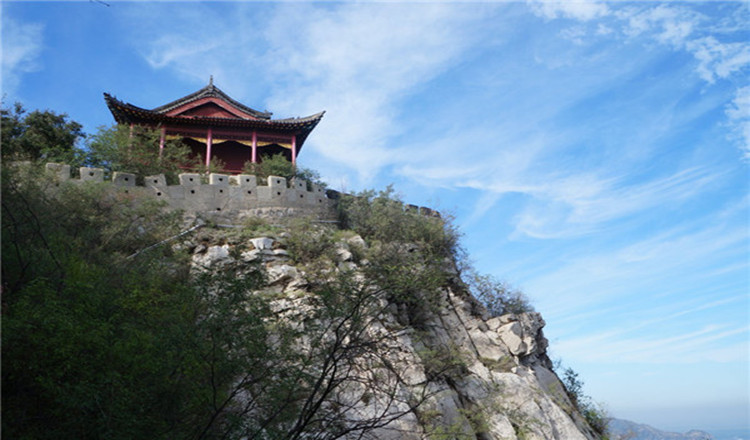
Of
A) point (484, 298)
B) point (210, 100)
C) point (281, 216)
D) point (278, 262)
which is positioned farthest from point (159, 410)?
point (210, 100)

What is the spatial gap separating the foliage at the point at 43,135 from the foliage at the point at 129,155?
646 millimetres

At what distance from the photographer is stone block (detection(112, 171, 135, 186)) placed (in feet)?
49.4

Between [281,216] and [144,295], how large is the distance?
932 centimetres

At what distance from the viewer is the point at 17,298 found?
6.61m

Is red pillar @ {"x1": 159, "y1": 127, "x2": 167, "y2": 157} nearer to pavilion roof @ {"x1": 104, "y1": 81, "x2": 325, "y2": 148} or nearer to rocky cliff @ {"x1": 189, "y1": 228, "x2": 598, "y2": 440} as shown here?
pavilion roof @ {"x1": 104, "y1": 81, "x2": 325, "y2": 148}

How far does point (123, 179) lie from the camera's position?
15.2 m

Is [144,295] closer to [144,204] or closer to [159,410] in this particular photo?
[159,410]

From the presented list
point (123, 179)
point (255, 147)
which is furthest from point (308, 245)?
point (255, 147)

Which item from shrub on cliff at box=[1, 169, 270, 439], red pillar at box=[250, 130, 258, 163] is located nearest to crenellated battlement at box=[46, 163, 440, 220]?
red pillar at box=[250, 130, 258, 163]

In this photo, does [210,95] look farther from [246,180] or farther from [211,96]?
[246,180]

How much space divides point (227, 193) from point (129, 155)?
11.1 ft

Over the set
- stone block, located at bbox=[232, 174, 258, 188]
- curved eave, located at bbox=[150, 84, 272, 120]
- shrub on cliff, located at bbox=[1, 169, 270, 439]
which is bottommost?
shrub on cliff, located at bbox=[1, 169, 270, 439]

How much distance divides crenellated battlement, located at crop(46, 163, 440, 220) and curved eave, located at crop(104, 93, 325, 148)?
4314 millimetres

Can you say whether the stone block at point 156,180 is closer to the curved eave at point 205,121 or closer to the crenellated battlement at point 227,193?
the crenellated battlement at point 227,193
